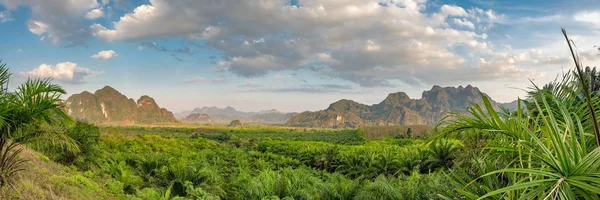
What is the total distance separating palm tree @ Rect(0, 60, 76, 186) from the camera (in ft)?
20.5

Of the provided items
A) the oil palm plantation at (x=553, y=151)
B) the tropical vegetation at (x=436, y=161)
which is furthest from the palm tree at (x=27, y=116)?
the oil palm plantation at (x=553, y=151)

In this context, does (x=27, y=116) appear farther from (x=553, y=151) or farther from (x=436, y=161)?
(x=436, y=161)

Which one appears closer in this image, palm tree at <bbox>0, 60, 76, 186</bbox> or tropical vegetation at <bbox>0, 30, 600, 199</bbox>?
tropical vegetation at <bbox>0, 30, 600, 199</bbox>

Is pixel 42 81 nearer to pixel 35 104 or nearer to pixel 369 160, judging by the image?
pixel 35 104

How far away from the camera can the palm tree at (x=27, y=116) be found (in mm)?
6250

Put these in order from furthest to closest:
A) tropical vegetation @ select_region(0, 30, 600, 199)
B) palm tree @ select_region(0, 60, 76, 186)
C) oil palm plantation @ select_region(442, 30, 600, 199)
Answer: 1. palm tree @ select_region(0, 60, 76, 186)
2. tropical vegetation @ select_region(0, 30, 600, 199)
3. oil palm plantation @ select_region(442, 30, 600, 199)

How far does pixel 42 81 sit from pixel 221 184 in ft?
23.9

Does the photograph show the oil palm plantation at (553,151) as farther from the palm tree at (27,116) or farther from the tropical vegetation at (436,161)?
the palm tree at (27,116)

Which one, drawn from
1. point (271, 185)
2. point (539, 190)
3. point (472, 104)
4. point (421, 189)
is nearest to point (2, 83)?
point (271, 185)

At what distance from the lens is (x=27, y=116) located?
6.32 m

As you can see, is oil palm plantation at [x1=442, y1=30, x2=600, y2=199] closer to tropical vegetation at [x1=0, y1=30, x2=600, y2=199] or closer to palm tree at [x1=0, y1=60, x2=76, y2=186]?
tropical vegetation at [x1=0, y1=30, x2=600, y2=199]

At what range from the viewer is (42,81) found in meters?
6.76

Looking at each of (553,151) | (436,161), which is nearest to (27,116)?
(553,151)

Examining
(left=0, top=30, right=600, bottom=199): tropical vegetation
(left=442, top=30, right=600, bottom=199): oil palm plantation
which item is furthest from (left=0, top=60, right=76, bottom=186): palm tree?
(left=442, top=30, right=600, bottom=199): oil palm plantation
